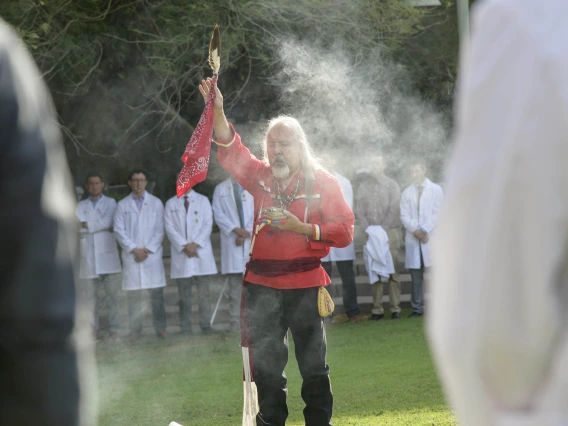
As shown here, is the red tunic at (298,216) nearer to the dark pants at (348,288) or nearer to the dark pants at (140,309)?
the dark pants at (140,309)

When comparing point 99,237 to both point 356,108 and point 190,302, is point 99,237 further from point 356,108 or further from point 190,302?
point 356,108

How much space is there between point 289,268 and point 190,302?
645 cm

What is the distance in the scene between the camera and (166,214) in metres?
11.9

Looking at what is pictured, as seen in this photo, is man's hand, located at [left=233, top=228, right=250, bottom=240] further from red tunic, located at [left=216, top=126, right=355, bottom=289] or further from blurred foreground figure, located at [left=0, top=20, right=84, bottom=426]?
blurred foreground figure, located at [left=0, top=20, right=84, bottom=426]

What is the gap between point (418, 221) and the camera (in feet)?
40.8

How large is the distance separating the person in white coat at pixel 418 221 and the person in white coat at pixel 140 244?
3.30 m

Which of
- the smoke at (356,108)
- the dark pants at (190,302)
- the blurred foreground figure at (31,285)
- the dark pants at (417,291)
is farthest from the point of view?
the dark pants at (417,291)

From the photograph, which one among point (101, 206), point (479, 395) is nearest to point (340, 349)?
point (101, 206)

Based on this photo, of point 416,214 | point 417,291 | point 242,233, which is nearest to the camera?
point 242,233

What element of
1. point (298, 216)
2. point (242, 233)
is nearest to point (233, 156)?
point (298, 216)

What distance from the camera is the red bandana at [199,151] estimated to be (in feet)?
18.8

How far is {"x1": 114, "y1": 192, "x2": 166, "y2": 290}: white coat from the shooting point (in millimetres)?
11812

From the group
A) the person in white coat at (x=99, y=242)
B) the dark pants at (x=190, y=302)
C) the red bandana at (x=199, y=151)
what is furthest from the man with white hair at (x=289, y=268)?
the person in white coat at (x=99, y=242)

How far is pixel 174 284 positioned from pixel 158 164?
6.57 ft
